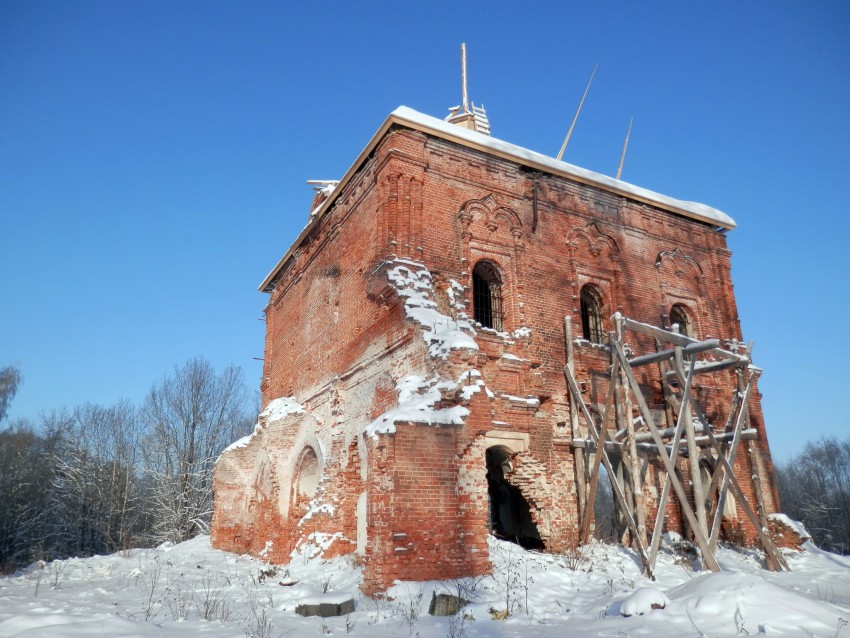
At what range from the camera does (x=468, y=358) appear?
880 cm

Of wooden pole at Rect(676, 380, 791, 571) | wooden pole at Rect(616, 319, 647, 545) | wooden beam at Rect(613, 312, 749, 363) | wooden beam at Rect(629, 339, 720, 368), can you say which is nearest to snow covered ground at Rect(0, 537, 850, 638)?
wooden pole at Rect(676, 380, 791, 571)

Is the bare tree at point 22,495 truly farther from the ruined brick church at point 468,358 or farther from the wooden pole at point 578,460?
the wooden pole at point 578,460

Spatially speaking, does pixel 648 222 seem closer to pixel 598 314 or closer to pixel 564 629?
pixel 598 314

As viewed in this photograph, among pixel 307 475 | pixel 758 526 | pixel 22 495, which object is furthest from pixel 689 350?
pixel 22 495

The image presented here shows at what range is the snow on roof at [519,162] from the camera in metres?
11.1

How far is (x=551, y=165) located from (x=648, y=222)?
2912 millimetres

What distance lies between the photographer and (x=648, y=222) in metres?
13.4

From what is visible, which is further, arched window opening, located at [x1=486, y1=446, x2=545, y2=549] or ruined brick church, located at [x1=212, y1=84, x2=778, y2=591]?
arched window opening, located at [x1=486, y1=446, x2=545, y2=549]

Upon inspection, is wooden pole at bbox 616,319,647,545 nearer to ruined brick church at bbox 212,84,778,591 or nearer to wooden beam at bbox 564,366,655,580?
ruined brick church at bbox 212,84,778,591

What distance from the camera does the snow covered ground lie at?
5070 mm

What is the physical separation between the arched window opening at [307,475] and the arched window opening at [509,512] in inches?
149

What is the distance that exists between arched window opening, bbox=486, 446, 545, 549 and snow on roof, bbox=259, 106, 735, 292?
6.16 meters

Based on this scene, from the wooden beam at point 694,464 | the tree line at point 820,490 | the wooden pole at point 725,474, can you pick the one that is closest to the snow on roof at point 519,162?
the wooden beam at point 694,464

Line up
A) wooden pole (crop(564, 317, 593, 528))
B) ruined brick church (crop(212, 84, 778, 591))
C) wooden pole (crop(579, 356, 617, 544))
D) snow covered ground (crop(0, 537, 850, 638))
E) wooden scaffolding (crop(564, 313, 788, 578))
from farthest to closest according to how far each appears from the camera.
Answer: wooden pole (crop(564, 317, 593, 528)) → wooden pole (crop(579, 356, 617, 544)) → wooden scaffolding (crop(564, 313, 788, 578)) → ruined brick church (crop(212, 84, 778, 591)) → snow covered ground (crop(0, 537, 850, 638))
